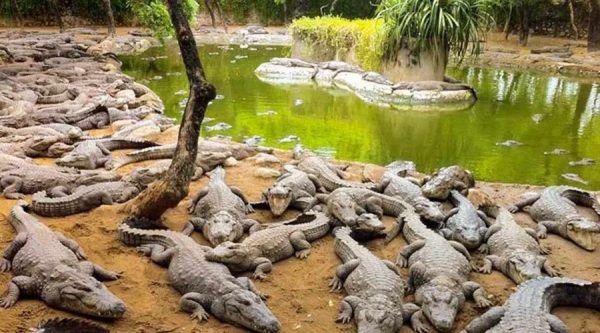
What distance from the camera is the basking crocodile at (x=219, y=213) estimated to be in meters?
4.14

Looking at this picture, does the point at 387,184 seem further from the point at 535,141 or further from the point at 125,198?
the point at 535,141

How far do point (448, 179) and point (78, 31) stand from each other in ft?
63.4

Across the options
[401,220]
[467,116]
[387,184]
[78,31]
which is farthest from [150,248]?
[78,31]

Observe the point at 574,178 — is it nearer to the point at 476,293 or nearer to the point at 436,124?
the point at 436,124

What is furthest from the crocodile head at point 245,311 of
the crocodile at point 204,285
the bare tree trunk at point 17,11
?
the bare tree trunk at point 17,11

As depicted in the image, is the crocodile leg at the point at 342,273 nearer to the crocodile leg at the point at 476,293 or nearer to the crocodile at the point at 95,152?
the crocodile leg at the point at 476,293

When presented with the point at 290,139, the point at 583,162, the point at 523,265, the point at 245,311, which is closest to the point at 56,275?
the point at 245,311

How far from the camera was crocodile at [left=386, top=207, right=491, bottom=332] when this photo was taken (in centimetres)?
332

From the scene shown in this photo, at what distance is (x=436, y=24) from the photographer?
1126 centimetres

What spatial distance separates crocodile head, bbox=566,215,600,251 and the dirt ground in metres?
0.06

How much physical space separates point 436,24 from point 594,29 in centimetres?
879

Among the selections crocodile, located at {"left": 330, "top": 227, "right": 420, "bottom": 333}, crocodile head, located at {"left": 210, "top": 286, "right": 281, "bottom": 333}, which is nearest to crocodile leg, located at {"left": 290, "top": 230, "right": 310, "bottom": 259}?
crocodile, located at {"left": 330, "top": 227, "right": 420, "bottom": 333}

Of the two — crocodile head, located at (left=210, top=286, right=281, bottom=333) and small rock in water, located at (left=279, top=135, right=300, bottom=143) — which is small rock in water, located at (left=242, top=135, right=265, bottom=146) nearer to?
small rock in water, located at (left=279, top=135, right=300, bottom=143)

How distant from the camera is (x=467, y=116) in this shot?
10062mm
